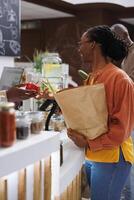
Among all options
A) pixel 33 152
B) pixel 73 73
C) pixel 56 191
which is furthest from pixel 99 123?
pixel 73 73

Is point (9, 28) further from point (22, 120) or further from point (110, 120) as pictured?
point (22, 120)

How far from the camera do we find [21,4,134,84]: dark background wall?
8.36m

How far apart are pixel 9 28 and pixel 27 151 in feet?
9.71

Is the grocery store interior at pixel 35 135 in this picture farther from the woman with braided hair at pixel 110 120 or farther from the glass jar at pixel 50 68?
the woman with braided hair at pixel 110 120

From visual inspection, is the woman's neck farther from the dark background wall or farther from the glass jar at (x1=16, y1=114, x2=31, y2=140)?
the dark background wall

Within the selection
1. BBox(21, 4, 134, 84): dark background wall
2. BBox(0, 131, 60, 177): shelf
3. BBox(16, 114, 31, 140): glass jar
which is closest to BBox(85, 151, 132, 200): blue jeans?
BBox(0, 131, 60, 177): shelf

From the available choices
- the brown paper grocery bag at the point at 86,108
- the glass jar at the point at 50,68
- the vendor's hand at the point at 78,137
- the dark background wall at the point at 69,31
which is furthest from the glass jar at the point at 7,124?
the dark background wall at the point at 69,31

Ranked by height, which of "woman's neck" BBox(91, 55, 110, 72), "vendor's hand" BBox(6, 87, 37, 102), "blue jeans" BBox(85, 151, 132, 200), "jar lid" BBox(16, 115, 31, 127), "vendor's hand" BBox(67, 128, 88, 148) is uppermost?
"woman's neck" BBox(91, 55, 110, 72)

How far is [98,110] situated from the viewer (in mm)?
1789

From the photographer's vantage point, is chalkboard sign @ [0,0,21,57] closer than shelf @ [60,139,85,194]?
No

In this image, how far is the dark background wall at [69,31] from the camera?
8.36 meters

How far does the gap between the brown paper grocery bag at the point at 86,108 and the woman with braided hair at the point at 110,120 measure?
0.04 metres

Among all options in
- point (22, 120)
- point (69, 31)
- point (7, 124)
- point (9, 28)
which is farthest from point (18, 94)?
point (69, 31)

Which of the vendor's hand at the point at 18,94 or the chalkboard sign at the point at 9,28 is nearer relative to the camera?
the vendor's hand at the point at 18,94
